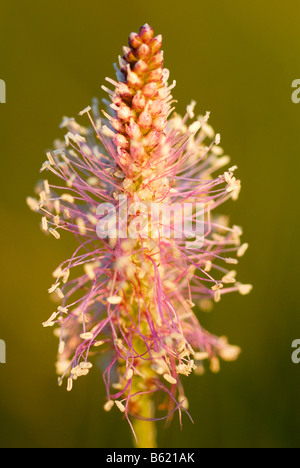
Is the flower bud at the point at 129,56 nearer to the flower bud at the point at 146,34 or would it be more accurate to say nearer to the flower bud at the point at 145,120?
the flower bud at the point at 146,34

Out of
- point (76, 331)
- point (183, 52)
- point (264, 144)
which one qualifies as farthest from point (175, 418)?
point (183, 52)

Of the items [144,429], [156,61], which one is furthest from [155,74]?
[144,429]

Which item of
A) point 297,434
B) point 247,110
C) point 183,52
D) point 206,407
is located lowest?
point 297,434

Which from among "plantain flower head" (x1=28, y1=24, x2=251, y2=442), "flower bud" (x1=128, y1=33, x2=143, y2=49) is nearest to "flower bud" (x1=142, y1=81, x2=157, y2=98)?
"plantain flower head" (x1=28, y1=24, x2=251, y2=442)

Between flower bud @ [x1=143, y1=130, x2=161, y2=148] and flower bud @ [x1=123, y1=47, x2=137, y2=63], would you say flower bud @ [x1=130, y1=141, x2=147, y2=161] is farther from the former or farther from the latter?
flower bud @ [x1=123, y1=47, x2=137, y2=63]

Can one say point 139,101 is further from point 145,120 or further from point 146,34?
point 146,34

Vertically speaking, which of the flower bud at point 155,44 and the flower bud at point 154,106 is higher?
the flower bud at point 155,44

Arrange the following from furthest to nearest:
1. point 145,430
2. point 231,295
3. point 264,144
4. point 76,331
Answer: point 264,144 → point 231,295 → point 76,331 → point 145,430

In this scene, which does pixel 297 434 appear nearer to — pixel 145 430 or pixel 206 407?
pixel 206 407

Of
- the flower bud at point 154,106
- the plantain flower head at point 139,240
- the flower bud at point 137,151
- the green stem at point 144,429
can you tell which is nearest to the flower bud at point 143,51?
the plantain flower head at point 139,240
